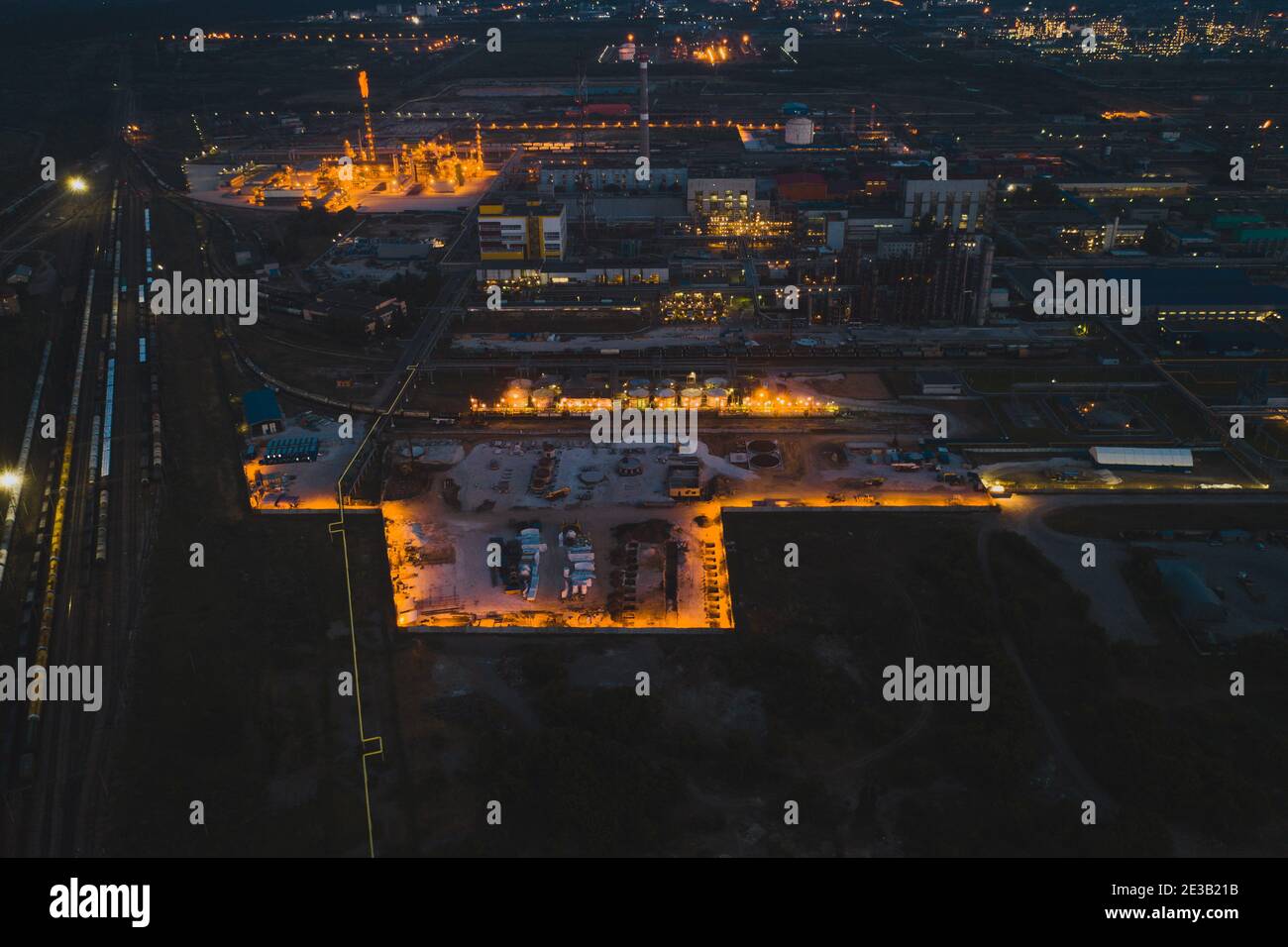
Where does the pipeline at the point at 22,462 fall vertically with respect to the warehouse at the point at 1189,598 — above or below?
above

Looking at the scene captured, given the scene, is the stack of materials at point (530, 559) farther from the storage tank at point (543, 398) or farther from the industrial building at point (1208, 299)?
the industrial building at point (1208, 299)

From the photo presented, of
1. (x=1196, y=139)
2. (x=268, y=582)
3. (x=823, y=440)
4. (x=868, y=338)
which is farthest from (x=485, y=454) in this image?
(x=1196, y=139)

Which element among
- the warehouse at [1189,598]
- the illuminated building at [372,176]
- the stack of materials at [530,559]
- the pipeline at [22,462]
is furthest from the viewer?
the illuminated building at [372,176]

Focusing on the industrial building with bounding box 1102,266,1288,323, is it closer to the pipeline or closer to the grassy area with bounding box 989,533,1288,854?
the grassy area with bounding box 989,533,1288,854

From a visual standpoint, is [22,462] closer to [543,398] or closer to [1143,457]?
[543,398]

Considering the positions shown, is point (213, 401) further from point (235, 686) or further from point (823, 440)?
point (823, 440)

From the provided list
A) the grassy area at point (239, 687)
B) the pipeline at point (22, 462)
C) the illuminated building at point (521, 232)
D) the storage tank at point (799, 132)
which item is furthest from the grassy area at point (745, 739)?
the storage tank at point (799, 132)
